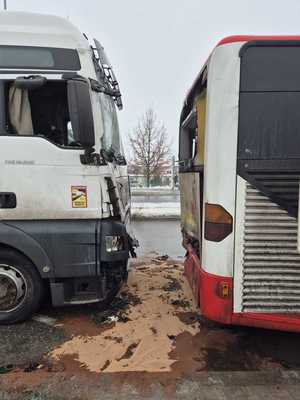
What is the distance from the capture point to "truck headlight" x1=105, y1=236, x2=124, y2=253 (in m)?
3.73

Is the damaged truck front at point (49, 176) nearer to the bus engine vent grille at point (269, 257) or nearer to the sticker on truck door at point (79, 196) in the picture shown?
the sticker on truck door at point (79, 196)

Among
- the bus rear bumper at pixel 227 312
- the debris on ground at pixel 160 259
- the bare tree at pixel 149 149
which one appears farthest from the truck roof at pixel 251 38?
the bare tree at pixel 149 149

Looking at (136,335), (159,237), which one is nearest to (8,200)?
(136,335)

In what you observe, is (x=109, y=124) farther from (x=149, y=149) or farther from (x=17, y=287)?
(x=149, y=149)

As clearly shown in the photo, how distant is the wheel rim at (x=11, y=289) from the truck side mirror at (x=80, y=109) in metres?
1.62

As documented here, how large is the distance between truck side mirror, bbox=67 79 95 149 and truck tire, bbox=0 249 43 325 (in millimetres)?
1479

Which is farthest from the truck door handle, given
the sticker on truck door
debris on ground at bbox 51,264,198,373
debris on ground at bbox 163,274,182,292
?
debris on ground at bbox 163,274,182,292

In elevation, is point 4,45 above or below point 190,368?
above

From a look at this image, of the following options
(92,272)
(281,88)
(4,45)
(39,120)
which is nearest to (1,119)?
(39,120)

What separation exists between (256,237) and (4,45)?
312 centimetres

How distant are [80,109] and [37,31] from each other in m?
1.06

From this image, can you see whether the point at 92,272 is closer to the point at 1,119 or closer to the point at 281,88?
the point at 1,119

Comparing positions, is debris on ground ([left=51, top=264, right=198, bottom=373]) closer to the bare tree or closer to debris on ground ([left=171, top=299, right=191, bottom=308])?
debris on ground ([left=171, top=299, right=191, bottom=308])

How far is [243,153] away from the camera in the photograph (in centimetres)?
269
